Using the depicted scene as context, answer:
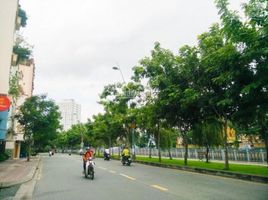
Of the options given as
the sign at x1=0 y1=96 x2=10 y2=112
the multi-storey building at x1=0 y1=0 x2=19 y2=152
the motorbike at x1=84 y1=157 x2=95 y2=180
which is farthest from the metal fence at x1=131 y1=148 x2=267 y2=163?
the sign at x1=0 y1=96 x2=10 y2=112

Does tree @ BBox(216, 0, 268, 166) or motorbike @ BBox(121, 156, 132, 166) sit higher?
tree @ BBox(216, 0, 268, 166)

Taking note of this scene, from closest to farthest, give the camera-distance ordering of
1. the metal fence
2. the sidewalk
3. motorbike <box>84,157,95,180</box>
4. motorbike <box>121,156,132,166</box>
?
the sidewalk, motorbike <box>84,157,95,180</box>, the metal fence, motorbike <box>121,156,132,166</box>

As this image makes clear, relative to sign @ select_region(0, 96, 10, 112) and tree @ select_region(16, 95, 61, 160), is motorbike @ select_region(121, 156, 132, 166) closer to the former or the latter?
tree @ select_region(16, 95, 61, 160)

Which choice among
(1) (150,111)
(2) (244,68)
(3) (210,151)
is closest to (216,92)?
(2) (244,68)

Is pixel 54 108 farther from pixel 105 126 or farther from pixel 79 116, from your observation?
pixel 79 116

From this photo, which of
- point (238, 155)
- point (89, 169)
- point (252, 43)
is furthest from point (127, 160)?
point (252, 43)

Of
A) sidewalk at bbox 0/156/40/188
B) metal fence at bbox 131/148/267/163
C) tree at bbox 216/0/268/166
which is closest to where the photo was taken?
tree at bbox 216/0/268/166

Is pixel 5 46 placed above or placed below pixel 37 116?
above

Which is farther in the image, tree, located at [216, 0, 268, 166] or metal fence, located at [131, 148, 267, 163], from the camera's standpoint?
metal fence, located at [131, 148, 267, 163]

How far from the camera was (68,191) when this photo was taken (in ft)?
36.2

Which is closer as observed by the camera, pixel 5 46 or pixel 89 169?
pixel 89 169

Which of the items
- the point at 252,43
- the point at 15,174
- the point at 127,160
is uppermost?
the point at 252,43

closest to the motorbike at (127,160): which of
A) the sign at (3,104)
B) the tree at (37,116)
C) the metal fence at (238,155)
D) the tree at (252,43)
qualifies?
the metal fence at (238,155)

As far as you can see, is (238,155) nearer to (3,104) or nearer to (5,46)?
(5,46)
